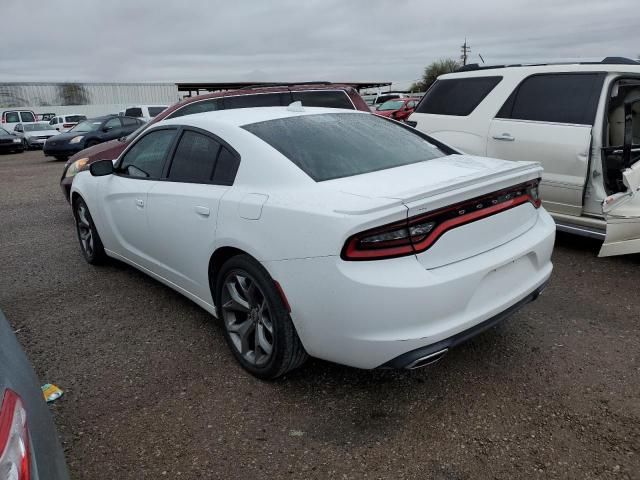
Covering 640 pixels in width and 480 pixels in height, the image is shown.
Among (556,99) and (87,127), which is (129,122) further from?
(556,99)

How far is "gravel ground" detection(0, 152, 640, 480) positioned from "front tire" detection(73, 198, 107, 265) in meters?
0.82

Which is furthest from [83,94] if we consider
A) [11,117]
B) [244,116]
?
[244,116]

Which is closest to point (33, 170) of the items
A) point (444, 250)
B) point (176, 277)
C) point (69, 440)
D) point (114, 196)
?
point (114, 196)

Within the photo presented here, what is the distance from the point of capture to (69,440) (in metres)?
2.57

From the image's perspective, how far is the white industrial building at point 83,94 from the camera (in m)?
42.6

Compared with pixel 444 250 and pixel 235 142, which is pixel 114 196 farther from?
pixel 444 250

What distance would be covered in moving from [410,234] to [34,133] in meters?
26.1

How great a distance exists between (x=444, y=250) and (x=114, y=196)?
2.94 m

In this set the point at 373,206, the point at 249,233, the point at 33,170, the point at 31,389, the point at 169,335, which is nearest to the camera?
the point at 31,389

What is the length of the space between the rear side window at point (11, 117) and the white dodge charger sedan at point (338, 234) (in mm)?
27965

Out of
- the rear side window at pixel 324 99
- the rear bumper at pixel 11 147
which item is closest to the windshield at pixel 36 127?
the rear bumper at pixel 11 147

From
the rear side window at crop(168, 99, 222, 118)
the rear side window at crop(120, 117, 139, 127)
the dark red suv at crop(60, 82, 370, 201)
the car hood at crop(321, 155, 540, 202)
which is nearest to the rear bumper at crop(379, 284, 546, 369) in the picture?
the car hood at crop(321, 155, 540, 202)

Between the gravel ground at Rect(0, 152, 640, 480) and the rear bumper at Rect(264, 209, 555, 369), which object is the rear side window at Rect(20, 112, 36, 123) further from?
the rear bumper at Rect(264, 209, 555, 369)

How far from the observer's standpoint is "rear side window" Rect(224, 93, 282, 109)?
7.19 m
